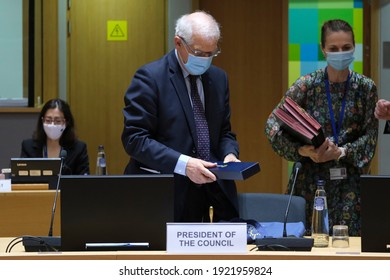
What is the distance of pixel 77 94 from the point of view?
740 centimetres

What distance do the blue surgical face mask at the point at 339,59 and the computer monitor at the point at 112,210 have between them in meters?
1.67

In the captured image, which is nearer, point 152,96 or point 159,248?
point 159,248

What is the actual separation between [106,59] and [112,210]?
14.9 feet

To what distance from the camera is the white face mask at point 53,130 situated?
226 inches

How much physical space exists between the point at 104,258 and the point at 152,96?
116 cm

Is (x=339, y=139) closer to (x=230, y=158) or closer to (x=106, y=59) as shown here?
(x=230, y=158)

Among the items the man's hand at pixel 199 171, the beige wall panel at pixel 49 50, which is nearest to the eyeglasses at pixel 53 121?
the beige wall panel at pixel 49 50

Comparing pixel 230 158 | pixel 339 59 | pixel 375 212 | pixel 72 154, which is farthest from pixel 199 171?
pixel 72 154

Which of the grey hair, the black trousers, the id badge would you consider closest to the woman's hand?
the id badge

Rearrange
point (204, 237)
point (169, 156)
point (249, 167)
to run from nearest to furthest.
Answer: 1. point (204, 237)
2. point (249, 167)
3. point (169, 156)

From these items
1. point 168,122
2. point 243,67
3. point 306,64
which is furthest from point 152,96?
point 243,67

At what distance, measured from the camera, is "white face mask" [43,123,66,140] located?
5.74m

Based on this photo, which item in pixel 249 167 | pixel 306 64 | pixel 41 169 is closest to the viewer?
pixel 249 167

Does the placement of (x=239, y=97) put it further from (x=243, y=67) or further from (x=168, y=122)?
(x=168, y=122)
